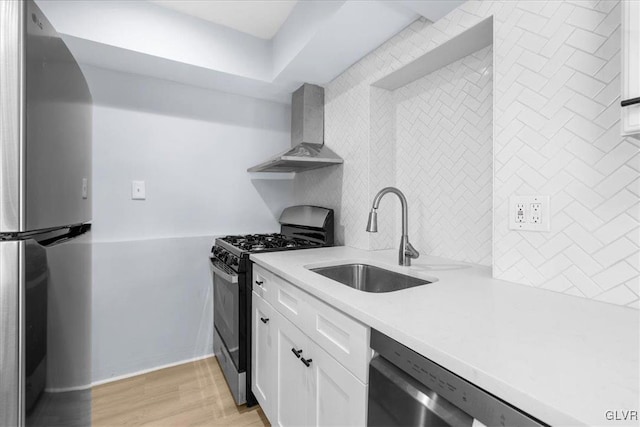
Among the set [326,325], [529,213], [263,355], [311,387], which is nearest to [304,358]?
[311,387]

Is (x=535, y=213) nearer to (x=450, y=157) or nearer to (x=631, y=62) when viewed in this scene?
(x=631, y=62)

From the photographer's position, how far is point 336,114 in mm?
2236

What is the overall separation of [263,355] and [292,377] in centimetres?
36

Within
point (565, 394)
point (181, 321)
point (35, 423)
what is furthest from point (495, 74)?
point (181, 321)

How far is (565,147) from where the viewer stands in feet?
3.24

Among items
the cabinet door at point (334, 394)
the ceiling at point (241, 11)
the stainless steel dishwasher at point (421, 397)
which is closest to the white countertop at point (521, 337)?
the stainless steel dishwasher at point (421, 397)

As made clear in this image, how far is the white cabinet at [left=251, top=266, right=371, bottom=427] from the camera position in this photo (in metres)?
0.89

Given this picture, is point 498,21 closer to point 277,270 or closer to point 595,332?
point 595,332

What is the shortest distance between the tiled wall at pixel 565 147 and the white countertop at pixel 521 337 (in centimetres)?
10

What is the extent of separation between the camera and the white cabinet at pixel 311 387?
0.90 m

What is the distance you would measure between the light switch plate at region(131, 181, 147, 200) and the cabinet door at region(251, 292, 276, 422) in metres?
1.16

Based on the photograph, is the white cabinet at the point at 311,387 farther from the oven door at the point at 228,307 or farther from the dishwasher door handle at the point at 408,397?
the oven door at the point at 228,307

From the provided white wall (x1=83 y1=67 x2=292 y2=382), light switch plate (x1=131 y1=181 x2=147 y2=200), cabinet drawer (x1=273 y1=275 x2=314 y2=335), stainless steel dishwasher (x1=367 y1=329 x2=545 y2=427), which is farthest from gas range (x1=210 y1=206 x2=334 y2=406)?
stainless steel dishwasher (x1=367 y1=329 x2=545 y2=427)

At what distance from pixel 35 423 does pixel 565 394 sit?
1.12m
